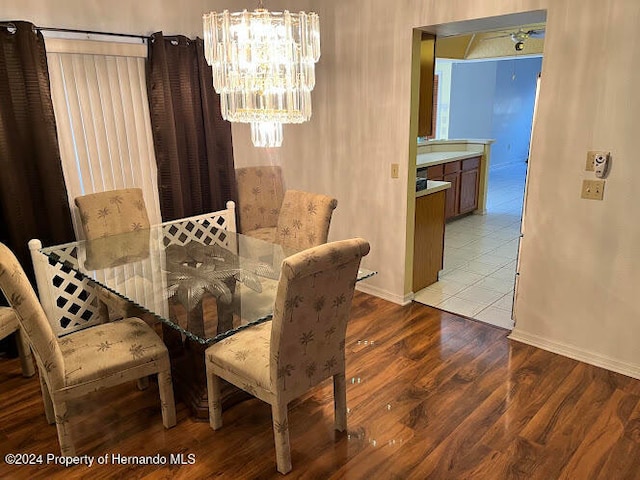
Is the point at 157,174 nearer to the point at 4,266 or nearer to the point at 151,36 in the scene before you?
the point at 151,36

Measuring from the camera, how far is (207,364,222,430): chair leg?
7.27ft

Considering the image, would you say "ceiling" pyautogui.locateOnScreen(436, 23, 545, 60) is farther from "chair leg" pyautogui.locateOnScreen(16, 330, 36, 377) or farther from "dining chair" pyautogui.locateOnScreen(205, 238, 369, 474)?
"chair leg" pyautogui.locateOnScreen(16, 330, 36, 377)

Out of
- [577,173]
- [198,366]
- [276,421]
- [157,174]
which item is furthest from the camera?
[157,174]

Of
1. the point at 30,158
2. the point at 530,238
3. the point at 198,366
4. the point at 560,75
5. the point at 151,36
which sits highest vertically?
the point at 151,36

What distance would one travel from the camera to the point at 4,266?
5.73 feet

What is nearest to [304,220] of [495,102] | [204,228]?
[204,228]

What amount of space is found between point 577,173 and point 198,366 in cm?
239

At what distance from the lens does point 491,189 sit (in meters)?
8.62

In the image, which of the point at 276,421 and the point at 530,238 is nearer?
the point at 276,421

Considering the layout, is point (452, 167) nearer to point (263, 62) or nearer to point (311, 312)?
point (263, 62)

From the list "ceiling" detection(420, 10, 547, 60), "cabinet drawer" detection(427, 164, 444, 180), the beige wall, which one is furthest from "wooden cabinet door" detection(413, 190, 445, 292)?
"ceiling" detection(420, 10, 547, 60)

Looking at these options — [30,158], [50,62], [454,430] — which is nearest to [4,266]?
[30,158]

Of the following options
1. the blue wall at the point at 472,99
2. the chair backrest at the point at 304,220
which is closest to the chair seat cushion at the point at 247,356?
the chair backrest at the point at 304,220

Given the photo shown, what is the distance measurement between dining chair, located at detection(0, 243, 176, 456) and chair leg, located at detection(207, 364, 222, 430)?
0.20m
